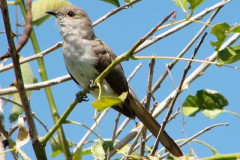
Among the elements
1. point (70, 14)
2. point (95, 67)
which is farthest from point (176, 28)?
point (70, 14)

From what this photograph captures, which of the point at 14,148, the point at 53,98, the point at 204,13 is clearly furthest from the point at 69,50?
the point at 14,148

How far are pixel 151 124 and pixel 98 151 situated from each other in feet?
3.96

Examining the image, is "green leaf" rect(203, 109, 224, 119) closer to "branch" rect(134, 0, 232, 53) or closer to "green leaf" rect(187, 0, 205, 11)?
"branch" rect(134, 0, 232, 53)

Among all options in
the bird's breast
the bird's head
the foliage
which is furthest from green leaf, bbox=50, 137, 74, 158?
the bird's head

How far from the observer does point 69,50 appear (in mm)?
3629

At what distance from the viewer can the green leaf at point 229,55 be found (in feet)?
5.74

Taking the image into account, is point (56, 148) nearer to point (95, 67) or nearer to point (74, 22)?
point (95, 67)

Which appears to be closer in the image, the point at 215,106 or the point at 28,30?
the point at 28,30

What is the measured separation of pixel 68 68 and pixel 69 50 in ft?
0.52

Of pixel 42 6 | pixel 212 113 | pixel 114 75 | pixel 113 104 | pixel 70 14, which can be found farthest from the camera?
pixel 70 14

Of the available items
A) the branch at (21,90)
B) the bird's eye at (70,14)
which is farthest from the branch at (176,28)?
the bird's eye at (70,14)

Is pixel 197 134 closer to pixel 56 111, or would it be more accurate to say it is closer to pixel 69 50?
pixel 56 111

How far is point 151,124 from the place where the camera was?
125 inches

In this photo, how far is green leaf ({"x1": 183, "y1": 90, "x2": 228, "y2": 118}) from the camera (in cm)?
245
